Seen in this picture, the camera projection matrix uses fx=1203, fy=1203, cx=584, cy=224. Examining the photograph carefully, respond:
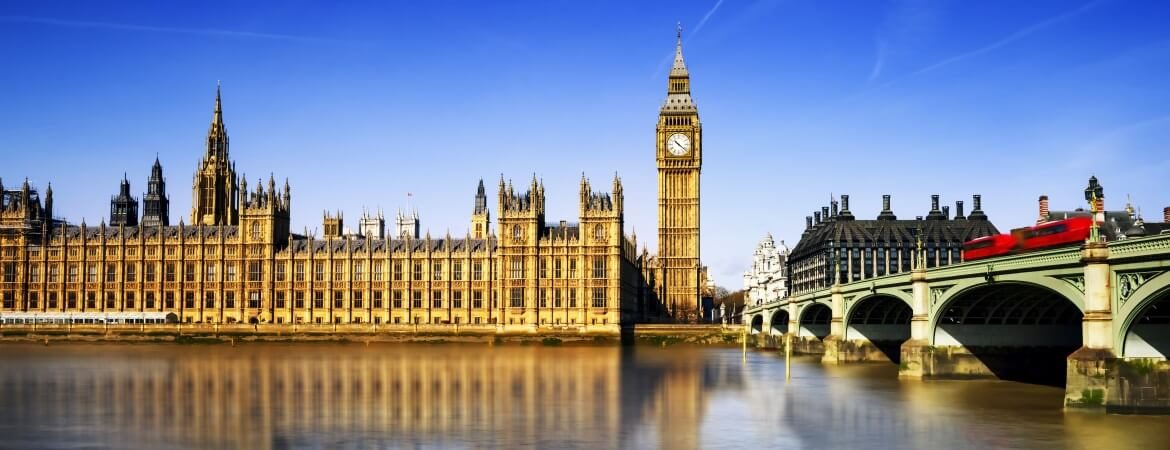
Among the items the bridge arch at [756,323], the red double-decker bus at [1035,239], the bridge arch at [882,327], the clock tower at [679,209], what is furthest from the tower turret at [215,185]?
the red double-decker bus at [1035,239]

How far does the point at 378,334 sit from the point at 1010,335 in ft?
245

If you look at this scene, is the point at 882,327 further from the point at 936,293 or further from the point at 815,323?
the point at 936,293

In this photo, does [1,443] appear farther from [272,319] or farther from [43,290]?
[43,290]

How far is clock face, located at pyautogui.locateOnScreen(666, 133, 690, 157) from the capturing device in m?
150

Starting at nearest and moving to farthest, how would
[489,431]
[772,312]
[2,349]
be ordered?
[489,431]
[2,349]
[772,312]

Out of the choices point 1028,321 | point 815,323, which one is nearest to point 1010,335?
point 1028,321

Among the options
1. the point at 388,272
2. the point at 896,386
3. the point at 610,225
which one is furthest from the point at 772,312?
the point at 896,386

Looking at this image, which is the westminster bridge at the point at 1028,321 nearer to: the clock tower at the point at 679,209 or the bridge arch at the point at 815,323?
the bridge arch at the point at 815,323

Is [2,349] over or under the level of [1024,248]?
under

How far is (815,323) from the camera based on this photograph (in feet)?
371

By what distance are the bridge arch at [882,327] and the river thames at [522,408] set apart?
4831mm

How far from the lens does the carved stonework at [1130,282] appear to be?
42.6 m

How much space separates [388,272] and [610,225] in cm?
2631

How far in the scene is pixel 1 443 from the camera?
39625mm
